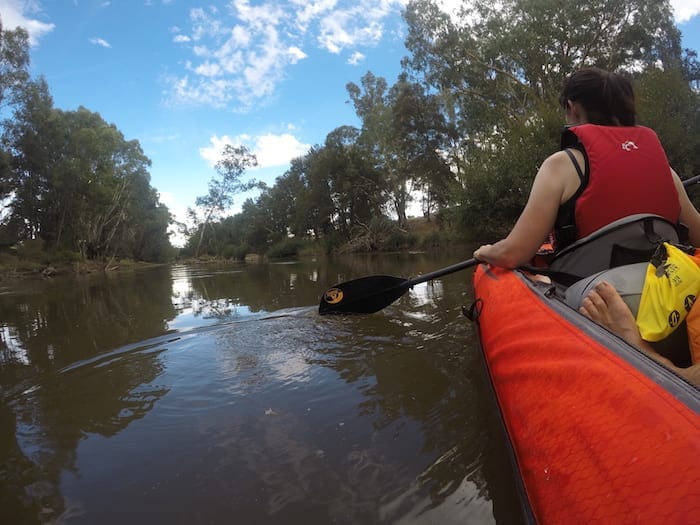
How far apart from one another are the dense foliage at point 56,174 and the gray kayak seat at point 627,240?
79.2 feet

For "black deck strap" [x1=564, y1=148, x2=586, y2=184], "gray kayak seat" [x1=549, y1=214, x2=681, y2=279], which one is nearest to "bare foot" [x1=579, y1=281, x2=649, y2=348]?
"gray kayak seat" [x1=549, y1=214, x2=681, y2=279]

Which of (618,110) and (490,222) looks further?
(490,222)

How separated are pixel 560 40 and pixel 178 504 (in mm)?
18704

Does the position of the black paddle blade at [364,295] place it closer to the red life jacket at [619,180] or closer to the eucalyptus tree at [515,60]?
the red life jacket at [619,180]

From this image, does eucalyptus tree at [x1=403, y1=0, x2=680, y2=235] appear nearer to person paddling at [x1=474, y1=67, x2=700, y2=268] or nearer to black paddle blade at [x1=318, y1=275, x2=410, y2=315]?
black paddle blade at [x1=318, y1=275, x2=410, y2=315]

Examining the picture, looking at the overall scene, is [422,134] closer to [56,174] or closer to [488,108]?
[488,108]

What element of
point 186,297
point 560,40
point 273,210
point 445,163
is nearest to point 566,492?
point 186,297

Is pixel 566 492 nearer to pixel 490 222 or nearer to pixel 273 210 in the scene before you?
pixel 490 222

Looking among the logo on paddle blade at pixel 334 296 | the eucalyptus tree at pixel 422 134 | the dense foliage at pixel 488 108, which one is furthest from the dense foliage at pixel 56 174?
the logo on paddle blade at pixel 334 296

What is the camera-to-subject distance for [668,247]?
124 centimetres

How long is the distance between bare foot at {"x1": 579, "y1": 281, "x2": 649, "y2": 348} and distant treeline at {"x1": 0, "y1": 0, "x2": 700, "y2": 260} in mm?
11809

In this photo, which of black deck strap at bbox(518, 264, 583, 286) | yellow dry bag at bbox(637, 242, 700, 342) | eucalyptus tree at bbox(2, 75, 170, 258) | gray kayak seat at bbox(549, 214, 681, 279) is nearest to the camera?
yellow dry bag at bbox(637, 242, 700, 342)

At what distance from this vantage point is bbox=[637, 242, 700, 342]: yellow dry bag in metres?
1.12

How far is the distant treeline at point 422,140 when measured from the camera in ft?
43.5
